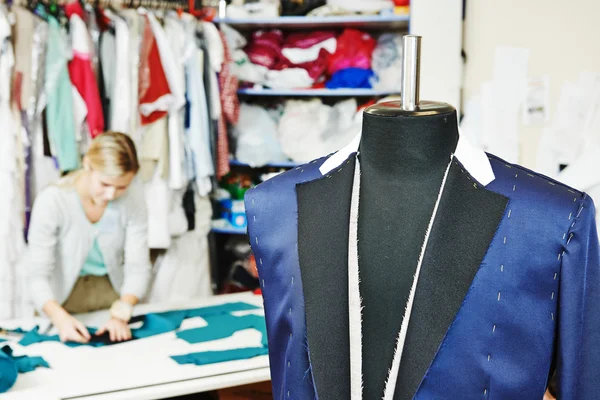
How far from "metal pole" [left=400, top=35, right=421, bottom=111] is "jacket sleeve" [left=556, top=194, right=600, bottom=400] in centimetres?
32

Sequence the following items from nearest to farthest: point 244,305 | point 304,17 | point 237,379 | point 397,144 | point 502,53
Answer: point 397,144
point 237,379
point 244,305
point 502,53
point 304,17

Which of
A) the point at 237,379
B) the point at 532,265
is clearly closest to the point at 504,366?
the point at 532,265

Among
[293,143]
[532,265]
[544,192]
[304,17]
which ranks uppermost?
[304,17]

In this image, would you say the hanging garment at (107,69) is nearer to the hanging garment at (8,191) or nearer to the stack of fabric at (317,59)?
the hanging garment at (8,191)

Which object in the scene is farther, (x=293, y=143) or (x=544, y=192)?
(x=293, y=143)

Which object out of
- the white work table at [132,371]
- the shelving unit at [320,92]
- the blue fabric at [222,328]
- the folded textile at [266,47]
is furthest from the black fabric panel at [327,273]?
the folded textile at [266,47]

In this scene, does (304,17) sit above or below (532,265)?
above

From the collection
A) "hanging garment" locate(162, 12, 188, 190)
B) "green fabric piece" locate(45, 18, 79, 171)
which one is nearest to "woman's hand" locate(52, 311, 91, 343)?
"green fabric piece" locate(45, 18, 79, 171)

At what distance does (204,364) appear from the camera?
2.14 meters

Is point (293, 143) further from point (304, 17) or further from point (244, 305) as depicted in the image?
point (244, 305)

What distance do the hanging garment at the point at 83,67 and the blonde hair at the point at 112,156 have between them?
0.91m

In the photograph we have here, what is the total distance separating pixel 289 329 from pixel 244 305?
1528mm

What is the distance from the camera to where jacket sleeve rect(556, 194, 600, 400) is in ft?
3.61

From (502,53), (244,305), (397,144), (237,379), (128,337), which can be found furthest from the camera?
(502,53)
